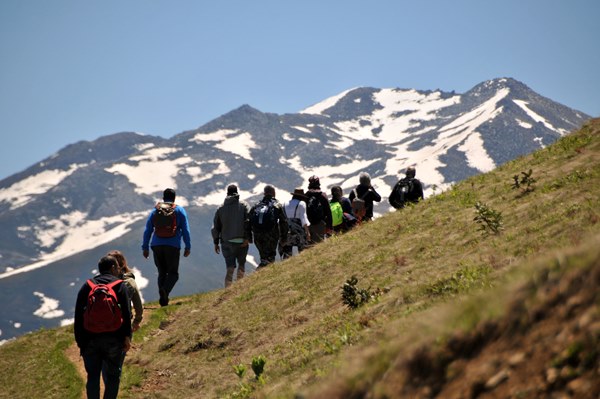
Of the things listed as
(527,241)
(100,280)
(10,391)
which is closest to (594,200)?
(527,241)

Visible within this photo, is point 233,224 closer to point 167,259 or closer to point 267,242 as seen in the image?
point 267,242

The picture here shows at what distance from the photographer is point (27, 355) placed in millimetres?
19125

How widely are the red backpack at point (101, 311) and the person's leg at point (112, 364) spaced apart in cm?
30

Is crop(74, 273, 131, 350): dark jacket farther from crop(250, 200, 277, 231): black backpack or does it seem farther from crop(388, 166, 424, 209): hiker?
crop(388, 166, 424, 209): hiker

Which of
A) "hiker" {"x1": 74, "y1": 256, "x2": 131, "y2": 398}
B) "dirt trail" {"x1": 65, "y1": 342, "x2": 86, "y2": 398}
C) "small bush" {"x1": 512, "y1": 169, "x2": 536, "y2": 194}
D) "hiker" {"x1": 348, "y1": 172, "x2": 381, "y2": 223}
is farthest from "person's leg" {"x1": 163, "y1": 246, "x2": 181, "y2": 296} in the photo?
"small bush" {"x1": 512, "y1": 169, "x2": 536, "y2": 194}

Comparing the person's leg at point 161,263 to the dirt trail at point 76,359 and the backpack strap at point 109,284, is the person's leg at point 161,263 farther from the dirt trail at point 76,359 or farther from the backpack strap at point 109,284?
the backpack strap at point 109,284

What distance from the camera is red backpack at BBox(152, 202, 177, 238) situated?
59.4 feet

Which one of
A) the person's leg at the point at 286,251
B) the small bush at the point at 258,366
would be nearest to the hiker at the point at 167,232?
the person's leg at the point at 286,251

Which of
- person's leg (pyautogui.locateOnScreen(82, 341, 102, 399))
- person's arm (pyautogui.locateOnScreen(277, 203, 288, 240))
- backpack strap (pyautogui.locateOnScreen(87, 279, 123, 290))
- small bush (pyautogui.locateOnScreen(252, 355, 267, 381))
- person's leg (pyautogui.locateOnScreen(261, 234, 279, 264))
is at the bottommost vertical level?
small bush (pyautogui.locateOnScreen(252, 355, 267, 381))

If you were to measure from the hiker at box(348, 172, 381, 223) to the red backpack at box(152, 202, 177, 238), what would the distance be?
6.47 m

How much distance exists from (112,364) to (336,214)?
12.5 metres

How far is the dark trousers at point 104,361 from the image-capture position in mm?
10234

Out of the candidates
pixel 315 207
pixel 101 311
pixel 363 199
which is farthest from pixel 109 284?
pixel 363 199

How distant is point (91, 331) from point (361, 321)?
4250 mm
